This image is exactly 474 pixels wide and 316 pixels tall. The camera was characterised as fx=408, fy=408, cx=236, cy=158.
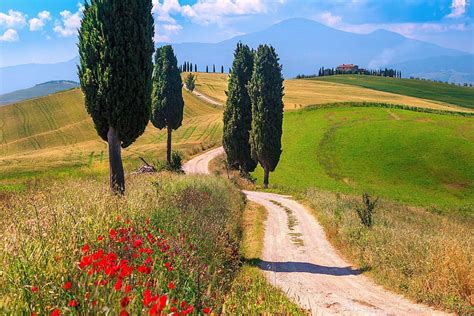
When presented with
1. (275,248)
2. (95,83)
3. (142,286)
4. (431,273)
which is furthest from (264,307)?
(95,83)

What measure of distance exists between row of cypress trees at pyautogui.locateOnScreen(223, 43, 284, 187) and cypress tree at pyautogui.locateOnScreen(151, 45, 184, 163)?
9477 mm

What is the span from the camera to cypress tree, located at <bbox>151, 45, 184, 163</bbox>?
58.2 m

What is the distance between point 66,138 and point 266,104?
2528 inches

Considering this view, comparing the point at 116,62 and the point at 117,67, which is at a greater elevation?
the point at 116,62

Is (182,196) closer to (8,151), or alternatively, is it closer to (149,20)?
(149,20)

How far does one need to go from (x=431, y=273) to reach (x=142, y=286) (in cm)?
1020

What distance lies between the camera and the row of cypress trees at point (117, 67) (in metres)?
18.5

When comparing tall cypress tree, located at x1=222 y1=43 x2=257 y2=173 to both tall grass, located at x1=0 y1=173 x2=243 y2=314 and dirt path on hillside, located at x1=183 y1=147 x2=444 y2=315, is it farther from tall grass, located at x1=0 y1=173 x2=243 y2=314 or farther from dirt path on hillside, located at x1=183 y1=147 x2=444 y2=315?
tall grass, located at x1=0 y1=173 x2=243 y2=314

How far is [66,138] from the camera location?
95.1 meters

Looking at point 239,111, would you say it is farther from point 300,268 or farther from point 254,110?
point 300,268

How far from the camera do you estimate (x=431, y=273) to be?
506 inches

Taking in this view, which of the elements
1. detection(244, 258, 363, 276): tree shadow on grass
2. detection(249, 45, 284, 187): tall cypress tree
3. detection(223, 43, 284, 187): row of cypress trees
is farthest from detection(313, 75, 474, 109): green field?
detection(244, 258, 363, 276): tree shadow on grass

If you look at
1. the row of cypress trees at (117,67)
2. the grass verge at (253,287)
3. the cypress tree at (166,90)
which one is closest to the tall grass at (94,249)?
the grass verge at (253,287)

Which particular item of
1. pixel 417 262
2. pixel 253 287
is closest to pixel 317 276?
pixel 417 262
